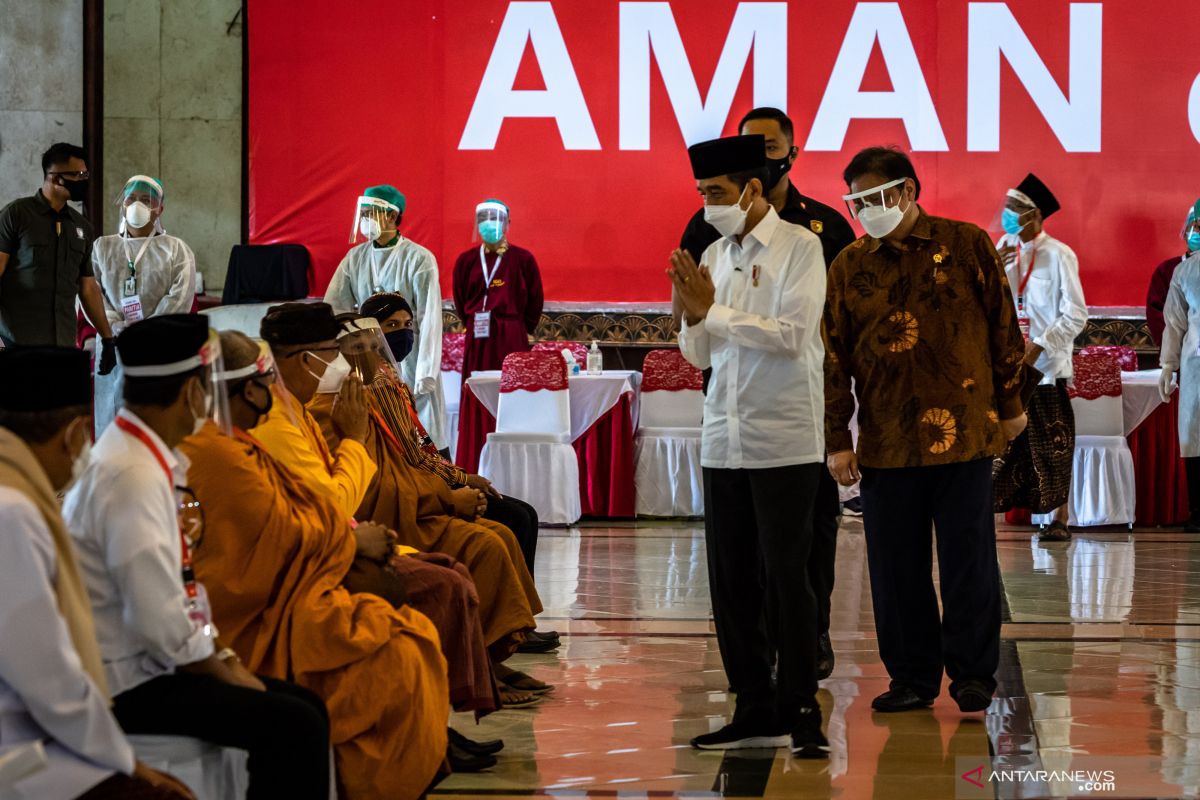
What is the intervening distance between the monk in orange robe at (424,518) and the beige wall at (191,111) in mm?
6608

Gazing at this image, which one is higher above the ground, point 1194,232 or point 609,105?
point 609,105

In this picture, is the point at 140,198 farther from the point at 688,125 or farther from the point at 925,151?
the point at 925,151

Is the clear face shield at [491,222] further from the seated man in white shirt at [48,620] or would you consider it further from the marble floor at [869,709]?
the seated man in white shirt at [48,620]

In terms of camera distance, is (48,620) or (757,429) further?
(757,429)

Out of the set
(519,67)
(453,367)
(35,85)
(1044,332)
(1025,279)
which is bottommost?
(453,367)

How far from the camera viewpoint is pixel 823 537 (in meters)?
3.97

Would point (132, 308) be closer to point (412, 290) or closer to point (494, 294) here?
point (412, 290)

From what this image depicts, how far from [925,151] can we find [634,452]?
3146 mm

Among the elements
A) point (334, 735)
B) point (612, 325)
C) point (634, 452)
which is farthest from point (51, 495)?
point (612, 325)

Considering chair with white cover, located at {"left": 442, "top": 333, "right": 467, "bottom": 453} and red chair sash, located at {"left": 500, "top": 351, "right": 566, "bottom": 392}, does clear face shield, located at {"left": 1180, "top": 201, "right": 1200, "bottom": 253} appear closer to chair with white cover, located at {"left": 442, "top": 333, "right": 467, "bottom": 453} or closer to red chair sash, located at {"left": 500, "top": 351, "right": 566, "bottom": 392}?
red chair sash, located at {"left": 500, "top": 351, "right": 566, "bottom": 392}

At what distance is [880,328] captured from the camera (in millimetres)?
3684

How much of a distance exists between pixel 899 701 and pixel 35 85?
26.7ft

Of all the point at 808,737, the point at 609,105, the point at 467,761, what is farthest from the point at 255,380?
the point at 609,105

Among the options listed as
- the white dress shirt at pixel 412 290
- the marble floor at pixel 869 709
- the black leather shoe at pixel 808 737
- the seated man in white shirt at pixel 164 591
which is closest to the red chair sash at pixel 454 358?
the white dress shirt at pixel 412 290
